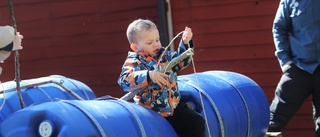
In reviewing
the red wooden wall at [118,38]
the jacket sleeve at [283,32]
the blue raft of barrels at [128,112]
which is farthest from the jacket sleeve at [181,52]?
the red wooden wall at [118,38]

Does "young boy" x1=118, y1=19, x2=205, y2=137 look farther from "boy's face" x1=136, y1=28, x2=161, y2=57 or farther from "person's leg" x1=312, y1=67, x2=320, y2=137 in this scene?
"person's leg" x1=312, y1=67, x2=320, y2=137

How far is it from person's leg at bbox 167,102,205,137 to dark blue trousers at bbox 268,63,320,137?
51.8 inches

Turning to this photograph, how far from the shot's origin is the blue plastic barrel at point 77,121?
11.4 feet

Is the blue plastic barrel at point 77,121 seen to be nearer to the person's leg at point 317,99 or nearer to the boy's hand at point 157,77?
the boy's hand at point 157,77

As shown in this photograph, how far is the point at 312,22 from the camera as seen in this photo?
17.6ft

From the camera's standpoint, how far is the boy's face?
4.29 meters

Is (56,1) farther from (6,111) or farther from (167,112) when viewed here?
(167,112)

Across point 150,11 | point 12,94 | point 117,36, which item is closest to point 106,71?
point 117,36

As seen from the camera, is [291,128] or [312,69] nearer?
[312,69]

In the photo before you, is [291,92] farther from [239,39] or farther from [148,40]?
[148,40]

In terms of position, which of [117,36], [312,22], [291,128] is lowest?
[291,128]

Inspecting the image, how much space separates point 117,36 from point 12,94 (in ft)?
9.77

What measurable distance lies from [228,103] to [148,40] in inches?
42.0

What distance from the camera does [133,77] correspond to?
4.15 m
